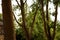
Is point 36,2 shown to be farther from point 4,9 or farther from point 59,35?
point 59,35

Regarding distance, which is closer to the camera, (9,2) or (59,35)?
(9,2)

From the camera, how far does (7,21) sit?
5.81 metres

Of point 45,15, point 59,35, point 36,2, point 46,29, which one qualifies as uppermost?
point 36,2

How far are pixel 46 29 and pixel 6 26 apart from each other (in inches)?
305

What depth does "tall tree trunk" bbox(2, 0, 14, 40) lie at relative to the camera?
571 centimetres

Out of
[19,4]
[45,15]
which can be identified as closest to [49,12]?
[45,15]

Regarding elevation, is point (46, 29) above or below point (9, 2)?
below

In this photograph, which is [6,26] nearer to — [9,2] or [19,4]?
[9,2]

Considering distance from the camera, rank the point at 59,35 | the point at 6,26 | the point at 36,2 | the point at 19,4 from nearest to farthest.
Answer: the point at 6,26 → the point at 19,4 → the point at 36,2 → the point at 59,35

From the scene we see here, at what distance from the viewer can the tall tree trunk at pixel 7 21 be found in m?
5.71

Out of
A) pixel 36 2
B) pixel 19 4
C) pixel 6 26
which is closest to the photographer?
pixel 6 26

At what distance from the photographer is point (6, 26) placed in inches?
227

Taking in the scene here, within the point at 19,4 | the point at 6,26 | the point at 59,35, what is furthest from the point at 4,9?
the point at 59,35

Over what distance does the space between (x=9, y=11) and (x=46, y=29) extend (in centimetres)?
766
